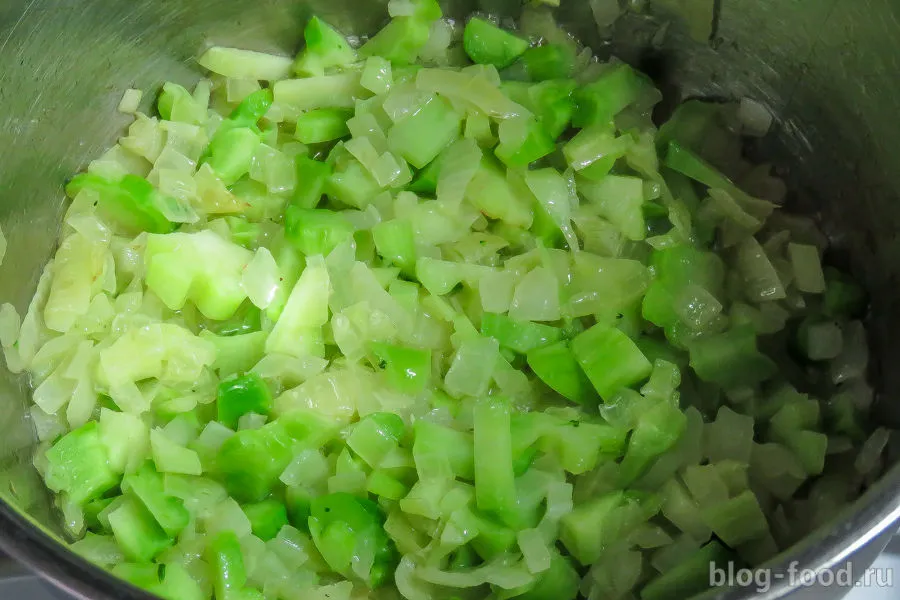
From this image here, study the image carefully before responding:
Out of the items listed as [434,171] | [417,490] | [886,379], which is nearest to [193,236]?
[434,171]

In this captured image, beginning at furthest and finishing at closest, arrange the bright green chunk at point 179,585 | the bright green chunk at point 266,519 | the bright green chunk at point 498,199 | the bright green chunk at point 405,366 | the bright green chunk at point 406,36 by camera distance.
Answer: the bright green chunk at point 406,36 < the bright green chunk at point 498,199 < the bright green chunk at point 405,366 < the bright green chunk at point 266,519 < the bright green chunk at point 179,585

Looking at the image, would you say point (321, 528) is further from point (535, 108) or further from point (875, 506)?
point (535, 108)

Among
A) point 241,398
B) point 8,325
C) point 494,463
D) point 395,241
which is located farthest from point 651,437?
point 8,325

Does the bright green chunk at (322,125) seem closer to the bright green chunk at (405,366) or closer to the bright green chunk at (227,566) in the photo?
the bright green chunk at (405,366)

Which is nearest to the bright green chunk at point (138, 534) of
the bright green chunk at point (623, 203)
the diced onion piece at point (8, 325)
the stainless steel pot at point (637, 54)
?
the stainless steel pot at point (637, 54)

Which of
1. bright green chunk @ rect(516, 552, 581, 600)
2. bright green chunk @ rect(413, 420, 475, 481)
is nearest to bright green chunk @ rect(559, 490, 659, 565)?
bright green chunk @ rect(516, 552, 581, 600)

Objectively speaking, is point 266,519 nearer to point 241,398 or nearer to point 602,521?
point 241,398

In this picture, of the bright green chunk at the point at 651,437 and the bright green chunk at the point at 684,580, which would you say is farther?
the bright green chunk at the point at 651,437

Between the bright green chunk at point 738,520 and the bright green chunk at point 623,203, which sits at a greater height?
the bright green chunk at point 623,203

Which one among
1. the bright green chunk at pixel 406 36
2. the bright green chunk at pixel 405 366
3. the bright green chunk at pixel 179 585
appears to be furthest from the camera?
the bright green chunk at pixel 406 36
